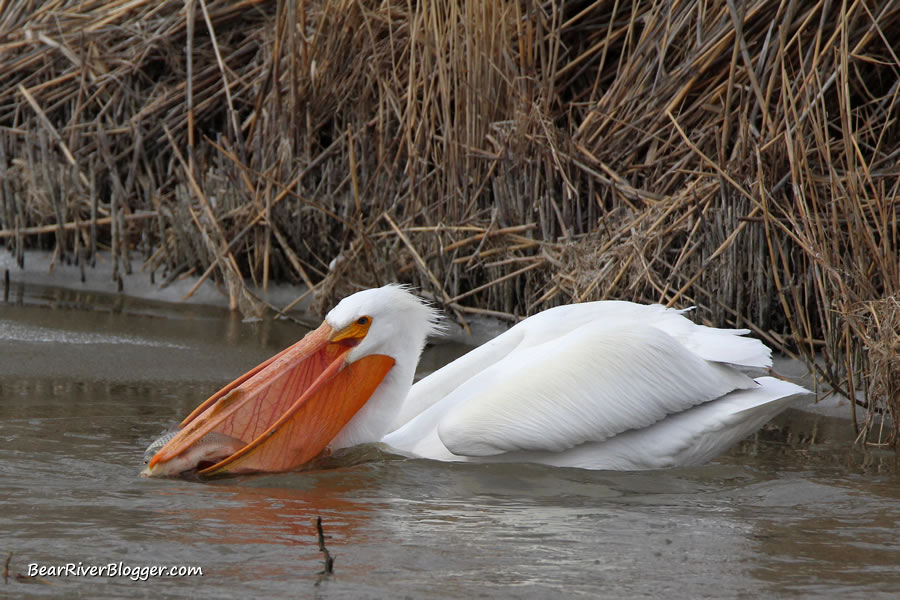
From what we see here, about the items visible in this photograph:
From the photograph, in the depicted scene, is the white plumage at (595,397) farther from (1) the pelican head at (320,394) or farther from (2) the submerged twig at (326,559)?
(2) the submerged twig at (326,559)

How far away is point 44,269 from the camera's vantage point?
5938 millimetres

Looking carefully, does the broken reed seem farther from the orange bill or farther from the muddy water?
the orange bill

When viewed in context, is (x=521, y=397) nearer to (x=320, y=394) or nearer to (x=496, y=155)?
(x=320, y=394)

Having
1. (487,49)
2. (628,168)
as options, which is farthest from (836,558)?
(487,49)

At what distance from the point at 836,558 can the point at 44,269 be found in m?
4.61

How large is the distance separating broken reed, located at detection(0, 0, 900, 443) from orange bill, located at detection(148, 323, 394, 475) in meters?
1.38

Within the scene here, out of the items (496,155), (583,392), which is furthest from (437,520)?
(496,155)

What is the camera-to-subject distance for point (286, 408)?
10.2 feet

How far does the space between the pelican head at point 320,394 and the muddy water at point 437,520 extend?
7 cm

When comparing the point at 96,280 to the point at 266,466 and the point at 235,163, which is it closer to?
the point at 235,163

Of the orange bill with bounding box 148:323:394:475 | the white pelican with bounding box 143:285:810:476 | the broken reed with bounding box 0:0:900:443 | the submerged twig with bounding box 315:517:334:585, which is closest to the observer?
the submerged twig with bounding box 315:517:334:585

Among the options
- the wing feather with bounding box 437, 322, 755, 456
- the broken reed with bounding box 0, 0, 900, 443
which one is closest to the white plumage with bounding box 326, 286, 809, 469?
the wing feather with bounding box 437, 322, 755, 456

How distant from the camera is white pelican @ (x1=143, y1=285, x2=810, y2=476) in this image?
3.00 metres

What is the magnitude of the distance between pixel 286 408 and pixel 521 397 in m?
0.62
